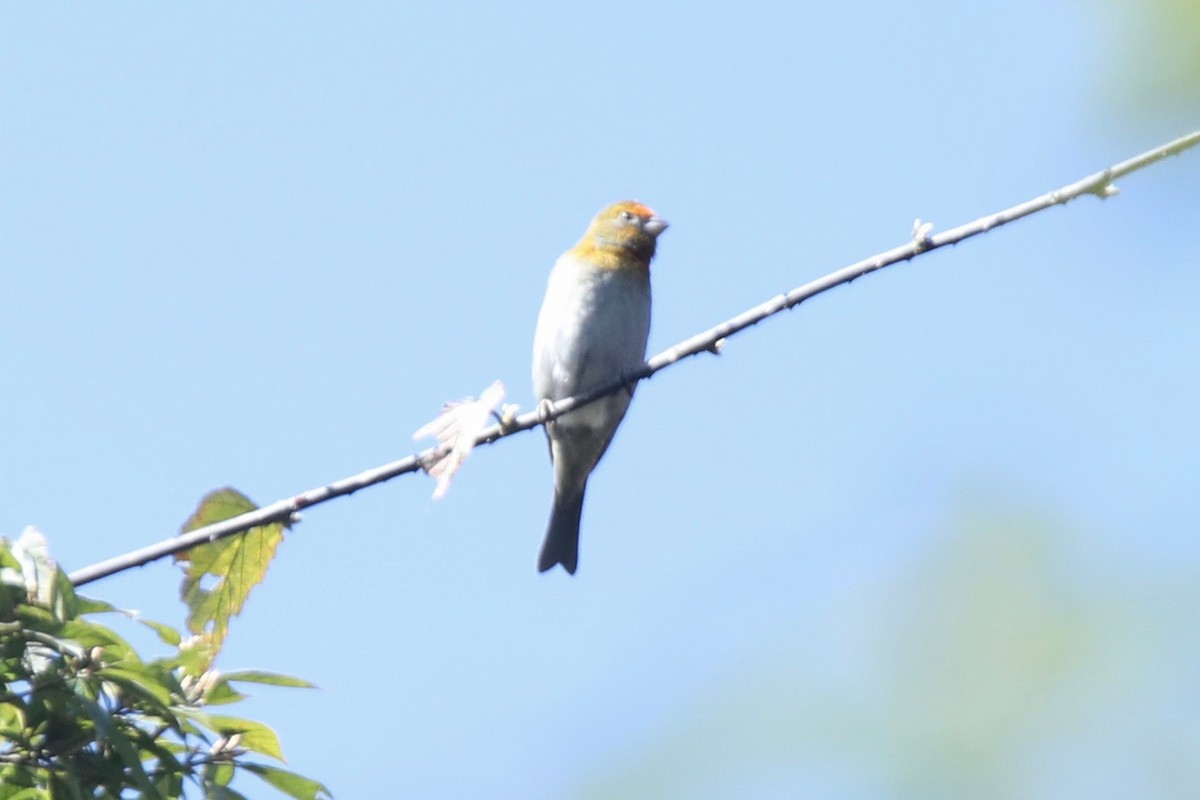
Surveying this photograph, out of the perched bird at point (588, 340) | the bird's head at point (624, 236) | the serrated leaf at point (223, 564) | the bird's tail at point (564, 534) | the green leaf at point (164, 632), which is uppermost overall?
the bird's head at point (624, 236)

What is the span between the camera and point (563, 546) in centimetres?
841

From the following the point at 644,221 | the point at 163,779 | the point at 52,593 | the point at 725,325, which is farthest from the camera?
the point at 644,221

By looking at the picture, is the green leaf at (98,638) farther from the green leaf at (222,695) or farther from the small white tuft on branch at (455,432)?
the small white tuft on branch at (455,432)

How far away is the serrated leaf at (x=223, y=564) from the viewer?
11.9 ft

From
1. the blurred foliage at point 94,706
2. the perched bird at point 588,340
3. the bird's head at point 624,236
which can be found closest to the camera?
the blurred foliage at point 94,706

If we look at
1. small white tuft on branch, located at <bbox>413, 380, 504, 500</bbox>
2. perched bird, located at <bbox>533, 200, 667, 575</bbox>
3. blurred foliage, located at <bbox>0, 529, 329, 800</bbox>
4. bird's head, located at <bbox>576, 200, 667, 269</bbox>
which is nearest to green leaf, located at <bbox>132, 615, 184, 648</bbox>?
blurred foliage, located at <bbox>0, 529, 329, 800</bbox>

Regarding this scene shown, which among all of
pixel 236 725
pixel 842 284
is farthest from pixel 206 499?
pixel 842 284

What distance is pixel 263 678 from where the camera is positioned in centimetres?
299

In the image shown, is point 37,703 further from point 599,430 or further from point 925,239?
point 599,430

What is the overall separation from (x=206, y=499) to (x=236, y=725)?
2.64 ft

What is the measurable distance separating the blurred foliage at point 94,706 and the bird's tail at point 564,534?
210 inches

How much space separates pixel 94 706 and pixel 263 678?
1.23ft

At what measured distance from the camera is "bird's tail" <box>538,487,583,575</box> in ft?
27.4

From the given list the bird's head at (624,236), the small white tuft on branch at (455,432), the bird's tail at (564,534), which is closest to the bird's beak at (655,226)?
the bird's head at (624,236)
